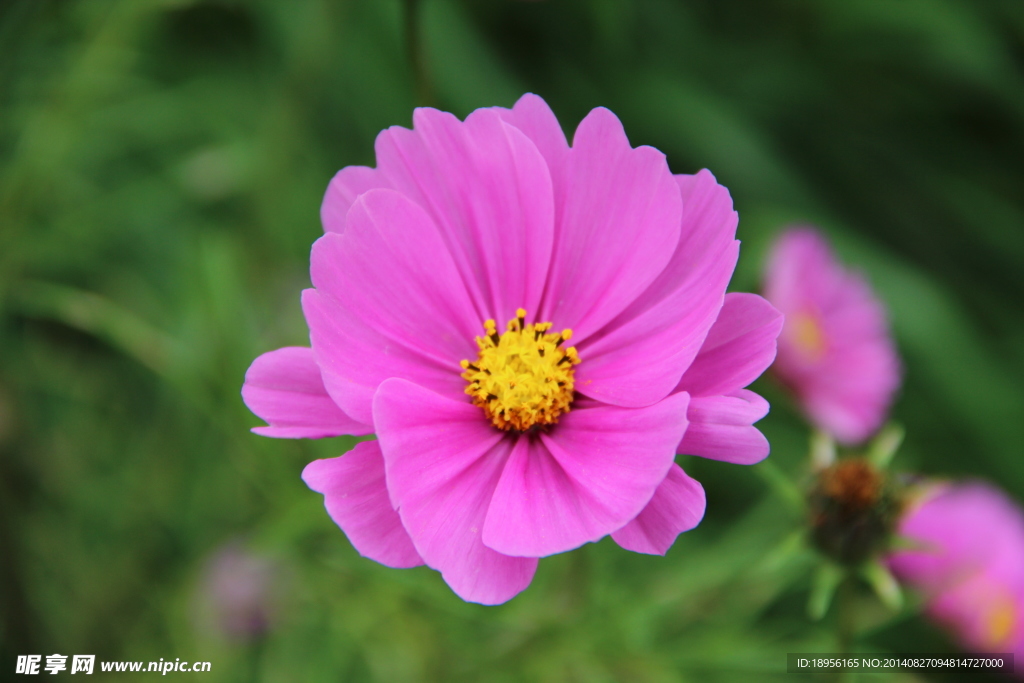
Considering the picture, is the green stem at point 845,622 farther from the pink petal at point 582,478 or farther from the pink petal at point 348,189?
the pink petal at point 348,189

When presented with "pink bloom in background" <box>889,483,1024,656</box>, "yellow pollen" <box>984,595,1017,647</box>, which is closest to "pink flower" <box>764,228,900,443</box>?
"pink bloom in background" <box>889,483,1024,656</box>

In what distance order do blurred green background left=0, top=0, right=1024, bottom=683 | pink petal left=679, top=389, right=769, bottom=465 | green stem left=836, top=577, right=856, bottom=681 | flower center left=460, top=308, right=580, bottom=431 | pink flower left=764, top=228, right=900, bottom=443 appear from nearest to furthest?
pink petal left=679, top=389, right=769, bottom=465
flower center left=460, top=308, right=580, bottom=431
green stem left=836, top=577, right=856, bottom=681
blurred green background left=0, top=0, right=1024, bottom=683
pink flower left=764, top=228, right=900, bottom=443

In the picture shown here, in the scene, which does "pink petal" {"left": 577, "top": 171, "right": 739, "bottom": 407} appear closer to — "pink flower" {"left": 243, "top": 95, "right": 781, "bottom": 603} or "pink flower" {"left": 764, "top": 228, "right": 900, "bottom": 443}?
"pink flower" {"left": 243, "top": 95, "right": 781, "bottom": 603}

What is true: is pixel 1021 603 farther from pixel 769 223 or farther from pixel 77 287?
pixel 77 287

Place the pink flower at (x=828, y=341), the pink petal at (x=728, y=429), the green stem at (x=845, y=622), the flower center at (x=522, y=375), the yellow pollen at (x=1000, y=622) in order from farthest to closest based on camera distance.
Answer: the yellow pollen at (x=1000, y=622), the pink flower at (x=828, y=341), the green stem at (x=845, y=622), the flower center at (x=522, y=375), the pink petal at (x=728, y=429)

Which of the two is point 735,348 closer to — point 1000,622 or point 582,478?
point 582,478

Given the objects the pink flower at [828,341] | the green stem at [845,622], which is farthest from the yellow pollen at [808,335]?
the green stem at [845,622]

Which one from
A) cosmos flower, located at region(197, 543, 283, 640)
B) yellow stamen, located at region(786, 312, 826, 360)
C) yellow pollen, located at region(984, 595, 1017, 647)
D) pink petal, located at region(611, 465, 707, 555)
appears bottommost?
pink petal, located at region(611, 465, 707, 555)
